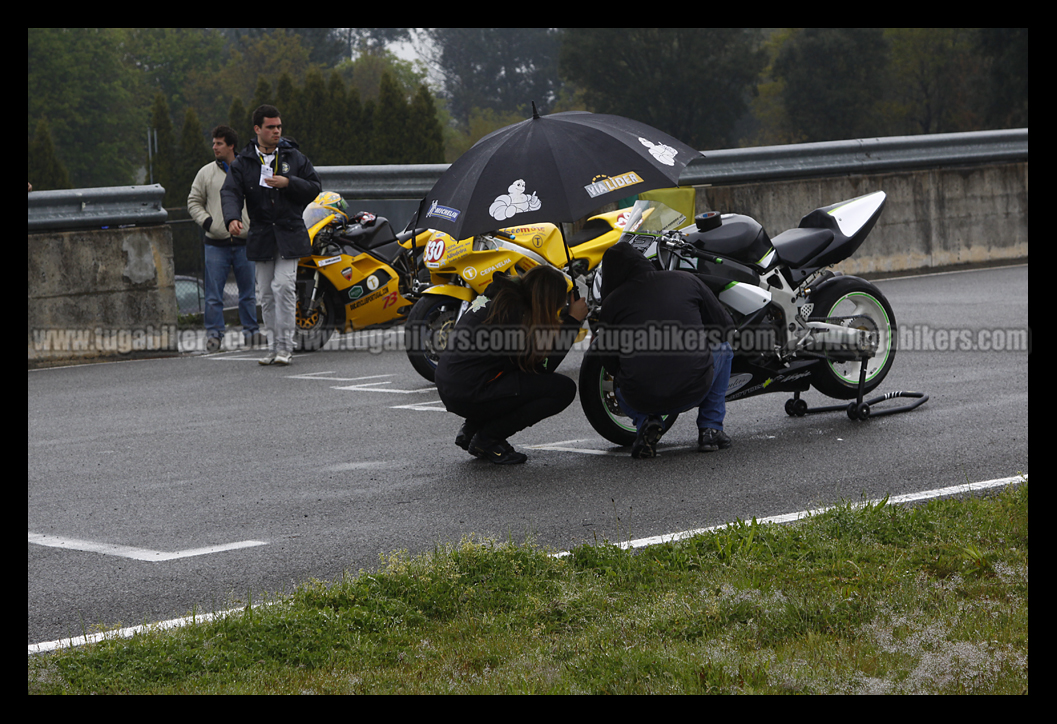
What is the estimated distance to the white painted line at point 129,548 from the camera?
5.59m

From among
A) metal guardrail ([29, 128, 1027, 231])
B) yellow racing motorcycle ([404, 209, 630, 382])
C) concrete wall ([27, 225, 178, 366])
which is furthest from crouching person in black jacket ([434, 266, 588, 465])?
metal guardrail ([29, 128, 1027, 231])

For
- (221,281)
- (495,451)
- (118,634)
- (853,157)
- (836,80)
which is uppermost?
(836,80)

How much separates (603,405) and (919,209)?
1007 cm

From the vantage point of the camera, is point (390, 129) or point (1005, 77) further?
point (1005, 77)

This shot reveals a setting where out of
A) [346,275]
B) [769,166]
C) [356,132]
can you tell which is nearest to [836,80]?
[356,132]

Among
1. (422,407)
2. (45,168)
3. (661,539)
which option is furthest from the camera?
(45,168)

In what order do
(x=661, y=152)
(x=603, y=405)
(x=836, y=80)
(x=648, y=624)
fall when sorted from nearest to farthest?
(x=648, y=624) → (x=661, y=152) → (x=603, y=405) → (x=836, y=80)

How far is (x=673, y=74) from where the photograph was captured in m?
76.1

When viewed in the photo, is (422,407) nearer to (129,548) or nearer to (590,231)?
(590,231)

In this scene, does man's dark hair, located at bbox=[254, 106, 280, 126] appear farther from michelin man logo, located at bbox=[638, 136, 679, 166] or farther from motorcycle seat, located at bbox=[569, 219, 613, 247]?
michelin man logo, located at bbox=[638, 136, 679, 166]

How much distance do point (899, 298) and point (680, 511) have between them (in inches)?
335

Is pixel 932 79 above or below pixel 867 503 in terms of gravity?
above

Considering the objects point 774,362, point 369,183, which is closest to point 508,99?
point 369,183
